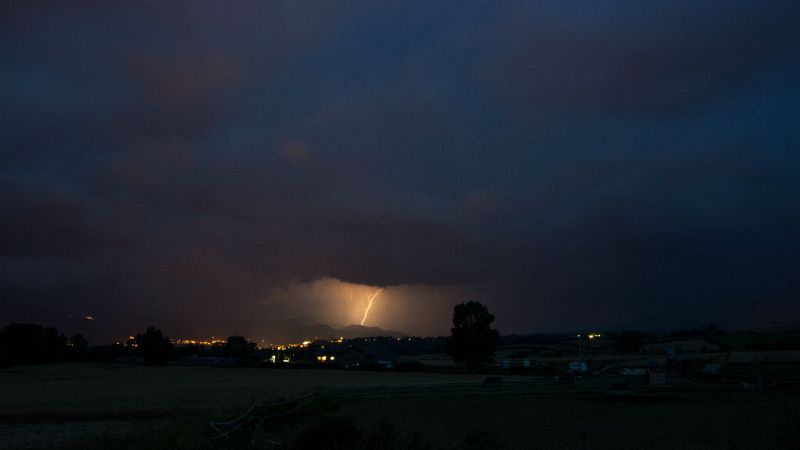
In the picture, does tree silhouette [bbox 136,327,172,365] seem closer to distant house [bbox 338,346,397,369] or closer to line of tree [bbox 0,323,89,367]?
line of tree [bbox 0,323,89,367]

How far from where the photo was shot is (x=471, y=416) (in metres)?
36.8

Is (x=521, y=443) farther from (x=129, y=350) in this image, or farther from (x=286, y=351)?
(x=129, y=350)

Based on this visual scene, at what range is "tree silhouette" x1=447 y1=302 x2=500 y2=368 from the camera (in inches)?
4562

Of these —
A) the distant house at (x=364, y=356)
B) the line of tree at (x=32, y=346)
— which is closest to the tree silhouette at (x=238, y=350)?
the distant house at (x=364, y=356)

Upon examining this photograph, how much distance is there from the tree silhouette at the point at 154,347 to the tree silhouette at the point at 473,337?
66.3 m

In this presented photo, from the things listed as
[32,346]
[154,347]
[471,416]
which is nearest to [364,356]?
[154,347]

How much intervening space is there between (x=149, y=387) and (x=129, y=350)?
122 meters

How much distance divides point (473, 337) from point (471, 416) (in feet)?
266

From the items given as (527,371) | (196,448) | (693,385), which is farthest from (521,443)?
(527,371)

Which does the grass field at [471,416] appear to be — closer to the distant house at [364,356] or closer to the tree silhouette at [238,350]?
the distant house at [364,356]

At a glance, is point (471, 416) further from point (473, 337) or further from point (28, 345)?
point (28, 345)

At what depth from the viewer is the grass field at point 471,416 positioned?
24219mm

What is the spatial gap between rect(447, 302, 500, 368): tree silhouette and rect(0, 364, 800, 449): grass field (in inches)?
2049

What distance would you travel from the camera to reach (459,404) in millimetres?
45188
